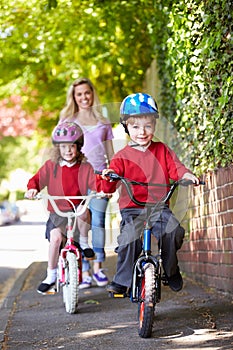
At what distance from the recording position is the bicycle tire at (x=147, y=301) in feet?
20.0

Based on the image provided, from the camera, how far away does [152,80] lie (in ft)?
42.1

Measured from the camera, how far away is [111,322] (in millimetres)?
7008

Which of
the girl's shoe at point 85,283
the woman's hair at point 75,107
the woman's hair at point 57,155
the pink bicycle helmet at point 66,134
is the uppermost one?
the woman's hair at point 75,107

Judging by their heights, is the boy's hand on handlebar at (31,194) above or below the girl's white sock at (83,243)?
above

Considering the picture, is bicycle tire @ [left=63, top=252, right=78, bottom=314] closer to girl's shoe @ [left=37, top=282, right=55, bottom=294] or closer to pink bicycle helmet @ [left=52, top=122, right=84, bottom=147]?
girl's shoe @ [left=37, top=282, right=55, bottom=294]

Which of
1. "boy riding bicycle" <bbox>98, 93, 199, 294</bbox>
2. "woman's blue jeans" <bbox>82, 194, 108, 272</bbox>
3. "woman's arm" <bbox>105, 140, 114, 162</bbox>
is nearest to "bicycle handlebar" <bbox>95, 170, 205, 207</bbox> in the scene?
"boy riding bicycle" <bbox>98, 93, 199, 294</bbox>

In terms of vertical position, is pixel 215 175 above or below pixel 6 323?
above

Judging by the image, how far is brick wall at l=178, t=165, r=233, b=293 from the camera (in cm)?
775

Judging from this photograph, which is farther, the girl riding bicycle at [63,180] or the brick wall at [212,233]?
the girl riding bicycle at [63,180]

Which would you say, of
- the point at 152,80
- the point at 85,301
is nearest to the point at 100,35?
the point at 152,80

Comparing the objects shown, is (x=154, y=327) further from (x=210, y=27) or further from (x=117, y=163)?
(x=210, y=27)

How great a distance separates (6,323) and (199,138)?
2841 millimetres

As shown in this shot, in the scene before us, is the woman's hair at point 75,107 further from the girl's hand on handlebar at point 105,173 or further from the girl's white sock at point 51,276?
the girl's hand on handlebar at point 105,173

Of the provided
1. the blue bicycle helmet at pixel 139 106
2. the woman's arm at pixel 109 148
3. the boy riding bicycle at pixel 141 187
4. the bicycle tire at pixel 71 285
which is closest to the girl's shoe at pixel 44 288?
the bicycle tire at pixel 71 285
